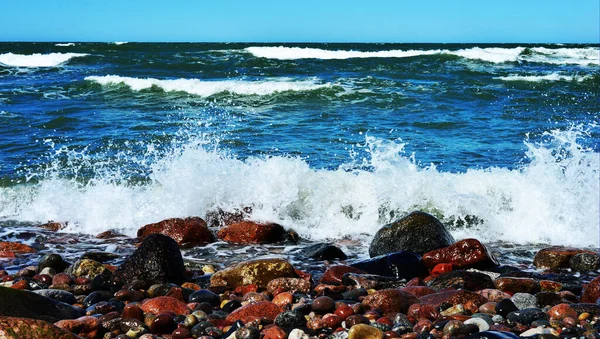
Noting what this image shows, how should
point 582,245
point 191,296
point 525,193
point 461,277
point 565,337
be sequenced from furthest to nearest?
point 525,193 < point 582,245 < point 461,277 < point 191,296 < point 565,337

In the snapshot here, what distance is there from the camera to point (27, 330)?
107 inches

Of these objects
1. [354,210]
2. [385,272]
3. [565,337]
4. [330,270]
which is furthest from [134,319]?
[354,210]

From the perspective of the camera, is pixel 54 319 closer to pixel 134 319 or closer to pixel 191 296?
pixel 134 319

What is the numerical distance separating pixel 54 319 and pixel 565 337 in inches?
108

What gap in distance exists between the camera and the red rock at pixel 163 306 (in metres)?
3.89

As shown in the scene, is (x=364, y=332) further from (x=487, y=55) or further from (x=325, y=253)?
(x=487, y=55)

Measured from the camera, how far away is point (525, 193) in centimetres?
697

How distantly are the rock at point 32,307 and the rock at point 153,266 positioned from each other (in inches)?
30.4

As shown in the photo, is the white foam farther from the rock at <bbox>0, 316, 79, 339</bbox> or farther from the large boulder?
the rock at <bbox>0, 316, 79, 339</bbox>

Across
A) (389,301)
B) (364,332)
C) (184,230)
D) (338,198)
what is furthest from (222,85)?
(364,332)

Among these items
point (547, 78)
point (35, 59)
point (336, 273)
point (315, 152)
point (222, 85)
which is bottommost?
point (336, 273)

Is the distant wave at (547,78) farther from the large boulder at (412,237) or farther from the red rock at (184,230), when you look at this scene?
the red rock at (184,230)

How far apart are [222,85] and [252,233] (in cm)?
1191

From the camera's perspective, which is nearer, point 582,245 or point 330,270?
point 330,270
